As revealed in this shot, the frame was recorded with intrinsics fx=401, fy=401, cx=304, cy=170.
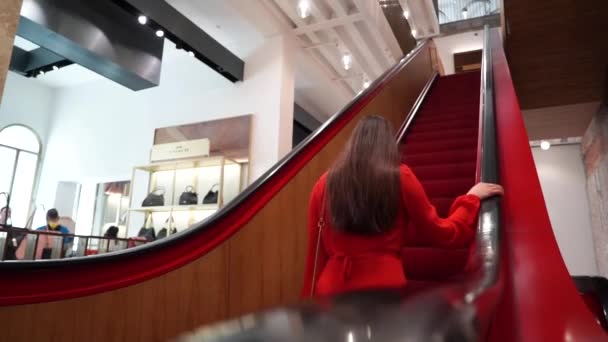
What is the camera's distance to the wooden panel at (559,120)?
8.56 m

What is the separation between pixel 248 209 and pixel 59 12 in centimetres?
552

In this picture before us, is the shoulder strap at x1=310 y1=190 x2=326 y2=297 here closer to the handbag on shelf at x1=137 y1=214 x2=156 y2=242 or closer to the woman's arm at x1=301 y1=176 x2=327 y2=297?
the woman's arm at x1=301 y1=176 x2=327 y2=297

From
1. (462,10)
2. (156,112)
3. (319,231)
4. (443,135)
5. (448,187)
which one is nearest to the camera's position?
(319,231)

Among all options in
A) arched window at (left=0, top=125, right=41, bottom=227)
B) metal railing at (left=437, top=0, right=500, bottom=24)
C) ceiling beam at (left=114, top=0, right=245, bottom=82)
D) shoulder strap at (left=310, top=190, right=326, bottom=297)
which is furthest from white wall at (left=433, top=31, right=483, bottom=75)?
arched window at (left=0, top=125, right=41, bottom=227)

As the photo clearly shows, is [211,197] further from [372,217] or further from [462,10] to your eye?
[462,10]

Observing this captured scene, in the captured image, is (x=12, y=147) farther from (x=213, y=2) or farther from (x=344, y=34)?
(x=344, y=34)

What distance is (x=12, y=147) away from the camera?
11.5 meters

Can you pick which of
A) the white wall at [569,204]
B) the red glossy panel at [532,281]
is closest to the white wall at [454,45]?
the white wall at [569,204]

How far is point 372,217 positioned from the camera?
1609mm

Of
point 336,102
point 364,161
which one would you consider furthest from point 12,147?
point 364,161

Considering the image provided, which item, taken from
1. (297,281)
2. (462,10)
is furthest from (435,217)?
(462,10)

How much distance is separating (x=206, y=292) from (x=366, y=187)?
1.09 metres

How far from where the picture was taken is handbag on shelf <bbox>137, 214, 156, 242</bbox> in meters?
7.62

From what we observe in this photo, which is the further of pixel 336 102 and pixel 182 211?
pixel 336 102
